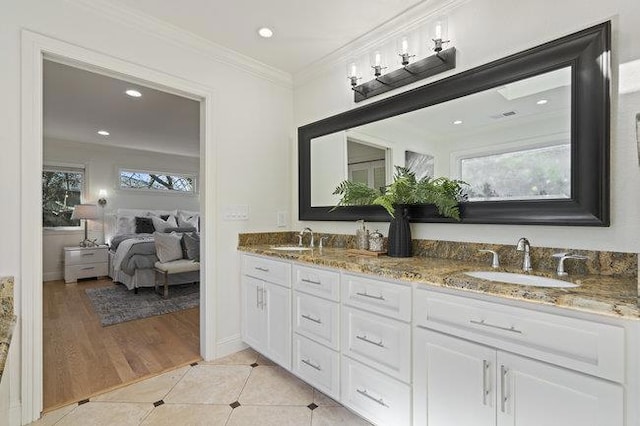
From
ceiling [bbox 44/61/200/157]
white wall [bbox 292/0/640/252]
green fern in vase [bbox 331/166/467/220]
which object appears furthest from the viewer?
ceiling [bbox 44/61/200/157]

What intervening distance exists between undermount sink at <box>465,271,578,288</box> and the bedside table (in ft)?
19.9

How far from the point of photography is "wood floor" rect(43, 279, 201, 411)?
2084mm

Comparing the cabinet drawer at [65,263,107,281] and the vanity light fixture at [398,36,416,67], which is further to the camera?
the cabinet drawer at [65,263,107,281]

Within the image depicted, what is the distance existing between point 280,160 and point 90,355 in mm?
2295

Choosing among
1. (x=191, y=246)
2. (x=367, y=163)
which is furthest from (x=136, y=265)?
(x=367, y=163)

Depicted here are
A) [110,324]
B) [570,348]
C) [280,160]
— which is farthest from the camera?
[110,324]

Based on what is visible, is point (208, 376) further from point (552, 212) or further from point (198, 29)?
point (198, 29)

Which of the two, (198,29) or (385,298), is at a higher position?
(198,29)

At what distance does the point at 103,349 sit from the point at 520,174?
132 inches

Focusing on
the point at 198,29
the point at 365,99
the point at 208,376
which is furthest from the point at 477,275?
the point at 198,29

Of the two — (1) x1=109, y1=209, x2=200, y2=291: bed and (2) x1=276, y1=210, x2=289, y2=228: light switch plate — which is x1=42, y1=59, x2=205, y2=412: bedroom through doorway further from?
(2) x1=276, y1=210, x2=289, y2=228: light switch plate

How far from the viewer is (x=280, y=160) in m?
2.97

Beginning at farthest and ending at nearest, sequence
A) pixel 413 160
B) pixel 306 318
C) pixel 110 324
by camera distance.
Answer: pixel 110 324
pixel 413 160
pixel 306 318

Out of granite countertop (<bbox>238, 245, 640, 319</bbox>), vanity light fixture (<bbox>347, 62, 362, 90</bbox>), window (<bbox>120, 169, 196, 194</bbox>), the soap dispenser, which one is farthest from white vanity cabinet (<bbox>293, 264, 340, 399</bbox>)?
window (<bbox>120, 169, 196, 194</bbox>)
